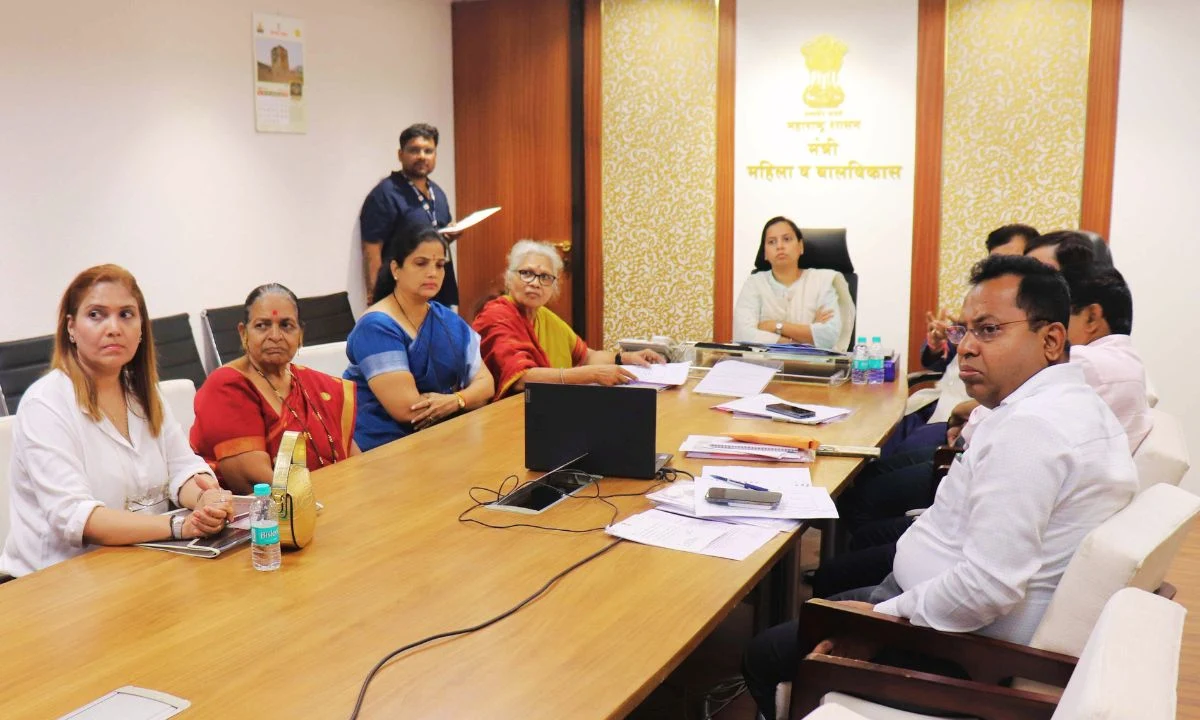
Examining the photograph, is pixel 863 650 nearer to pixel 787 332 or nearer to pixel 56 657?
pixel 56 657

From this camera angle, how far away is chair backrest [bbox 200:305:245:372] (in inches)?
205

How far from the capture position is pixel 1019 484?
1910 mm

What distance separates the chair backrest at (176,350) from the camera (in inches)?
186

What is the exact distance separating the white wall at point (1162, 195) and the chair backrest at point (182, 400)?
15.3ft

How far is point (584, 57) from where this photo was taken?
673 centimetres

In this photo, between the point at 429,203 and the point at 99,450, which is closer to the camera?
the point at 99,450

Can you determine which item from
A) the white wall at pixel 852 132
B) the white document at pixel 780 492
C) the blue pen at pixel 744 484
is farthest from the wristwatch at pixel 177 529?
the white wall at pixel 852 132

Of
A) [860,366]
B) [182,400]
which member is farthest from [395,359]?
[860,366]

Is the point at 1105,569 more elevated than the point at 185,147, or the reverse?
the point at 185,147

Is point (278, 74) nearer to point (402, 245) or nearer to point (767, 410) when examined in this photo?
point (402, 245)

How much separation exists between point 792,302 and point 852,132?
58.7 inches

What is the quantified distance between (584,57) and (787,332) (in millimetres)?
2531

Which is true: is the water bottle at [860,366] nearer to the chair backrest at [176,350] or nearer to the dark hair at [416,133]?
the chair backrest at [176,350]

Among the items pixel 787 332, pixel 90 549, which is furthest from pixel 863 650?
pixel 787 332
